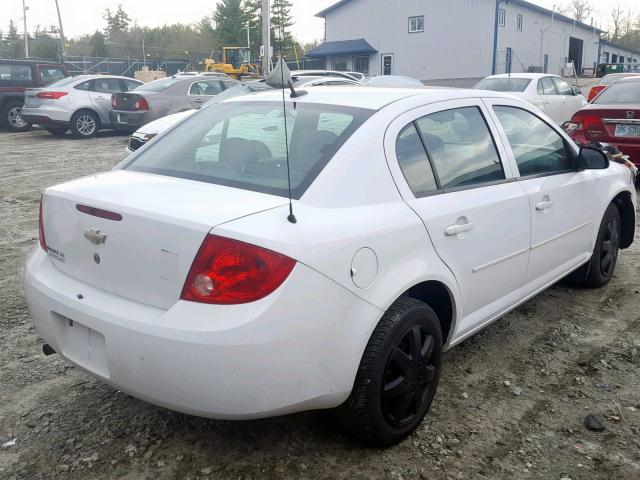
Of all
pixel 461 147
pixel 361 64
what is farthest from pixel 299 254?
pixel 361 64

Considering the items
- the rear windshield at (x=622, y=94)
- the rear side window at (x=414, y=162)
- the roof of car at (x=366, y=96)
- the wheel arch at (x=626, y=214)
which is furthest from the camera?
the rear windshield at (x=622, y=94)

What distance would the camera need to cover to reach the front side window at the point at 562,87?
1348 centimetres

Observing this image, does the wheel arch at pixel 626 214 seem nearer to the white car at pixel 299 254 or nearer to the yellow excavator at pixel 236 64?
the white car at pixel 299 254

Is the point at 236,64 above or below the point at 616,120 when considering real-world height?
above

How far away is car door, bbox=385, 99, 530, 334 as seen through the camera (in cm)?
289

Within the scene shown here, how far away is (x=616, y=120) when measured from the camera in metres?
8.03

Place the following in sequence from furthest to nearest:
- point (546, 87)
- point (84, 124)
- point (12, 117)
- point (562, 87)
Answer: point (12, 117)
point (84, 124)
point (562, 87)
point (546, 87)

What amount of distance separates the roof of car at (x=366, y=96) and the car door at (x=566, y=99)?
10.9 m

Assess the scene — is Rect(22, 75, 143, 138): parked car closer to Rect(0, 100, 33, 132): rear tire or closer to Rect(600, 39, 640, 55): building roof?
Rect(0, 100, 33, 132): rear tire

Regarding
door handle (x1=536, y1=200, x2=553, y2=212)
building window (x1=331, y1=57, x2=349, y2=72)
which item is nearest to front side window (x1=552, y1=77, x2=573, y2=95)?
door handle (x1=536, y1=200, x2=553, y2=212)

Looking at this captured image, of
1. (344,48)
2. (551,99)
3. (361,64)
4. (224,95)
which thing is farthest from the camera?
(361,64)

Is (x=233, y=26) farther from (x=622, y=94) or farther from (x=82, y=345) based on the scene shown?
(x=82, y=345)

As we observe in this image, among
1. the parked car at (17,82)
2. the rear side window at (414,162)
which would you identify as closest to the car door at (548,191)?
the rear side window at (414,162)

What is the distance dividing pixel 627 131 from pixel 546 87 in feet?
18.2
